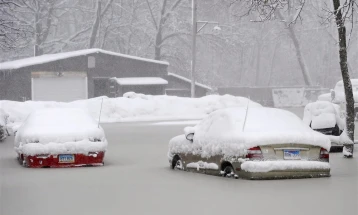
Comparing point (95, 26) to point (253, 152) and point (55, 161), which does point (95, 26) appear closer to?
point (55, 161)

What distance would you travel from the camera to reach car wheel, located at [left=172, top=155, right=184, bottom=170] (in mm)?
16641

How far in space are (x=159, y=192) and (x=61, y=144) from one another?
475 cm

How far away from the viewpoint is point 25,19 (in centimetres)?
7244

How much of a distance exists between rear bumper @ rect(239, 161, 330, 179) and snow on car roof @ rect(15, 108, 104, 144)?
182 inches

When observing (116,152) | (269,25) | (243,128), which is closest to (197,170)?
(243,128)

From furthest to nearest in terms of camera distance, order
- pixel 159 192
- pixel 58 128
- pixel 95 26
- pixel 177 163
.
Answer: pixel 95 26 < pixel 58 128 < pixel 177 163 < pixel 159 192

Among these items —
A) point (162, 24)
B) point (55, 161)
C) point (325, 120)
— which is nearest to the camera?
point (55, 161)

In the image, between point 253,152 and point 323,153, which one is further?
point 323,153

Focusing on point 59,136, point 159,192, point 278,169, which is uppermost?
point 59,136

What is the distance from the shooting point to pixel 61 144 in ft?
56.1

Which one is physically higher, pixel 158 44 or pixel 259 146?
pixel 158 44

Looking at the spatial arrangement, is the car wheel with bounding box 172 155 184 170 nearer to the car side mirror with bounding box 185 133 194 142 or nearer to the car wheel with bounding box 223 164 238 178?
the car side mirror with bounding box 185 133 194 142

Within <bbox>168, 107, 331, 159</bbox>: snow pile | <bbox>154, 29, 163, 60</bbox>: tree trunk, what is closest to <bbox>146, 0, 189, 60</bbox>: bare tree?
<bbox>154, 29, 163, 60</bbox>: tree trunk

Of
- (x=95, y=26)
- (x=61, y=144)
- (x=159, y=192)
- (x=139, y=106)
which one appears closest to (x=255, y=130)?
(x=159, y=192)
